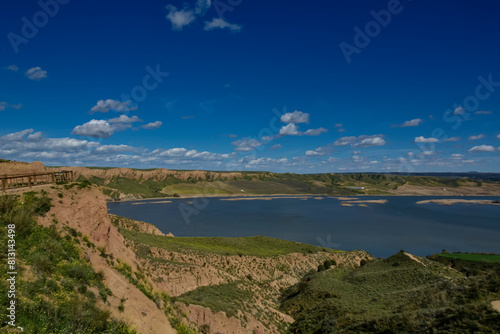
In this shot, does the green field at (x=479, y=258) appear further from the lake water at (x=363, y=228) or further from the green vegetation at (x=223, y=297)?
the green vegetation at (x=223, y=297)

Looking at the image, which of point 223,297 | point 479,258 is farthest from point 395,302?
point 479,258

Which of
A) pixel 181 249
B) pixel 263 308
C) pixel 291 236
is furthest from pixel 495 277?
pixel 291 236

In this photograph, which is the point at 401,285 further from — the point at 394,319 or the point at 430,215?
the point at 430,215

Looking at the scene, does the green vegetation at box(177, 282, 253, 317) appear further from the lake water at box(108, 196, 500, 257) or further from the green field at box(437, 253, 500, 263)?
the lake water at box(108, 196, 500, 257)

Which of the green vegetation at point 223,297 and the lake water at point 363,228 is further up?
the green vegetation at point 223,297

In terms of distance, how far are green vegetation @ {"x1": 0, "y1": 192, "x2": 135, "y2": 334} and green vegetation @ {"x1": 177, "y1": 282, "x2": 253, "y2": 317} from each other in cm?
1400

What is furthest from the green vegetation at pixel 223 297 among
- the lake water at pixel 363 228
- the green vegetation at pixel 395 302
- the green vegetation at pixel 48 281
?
the lake water at pixel 363 228

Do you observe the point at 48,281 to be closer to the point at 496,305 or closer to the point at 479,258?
the point at 496,305

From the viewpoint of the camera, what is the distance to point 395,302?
25.6m

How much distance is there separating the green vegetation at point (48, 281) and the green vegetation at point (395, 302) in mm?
15643

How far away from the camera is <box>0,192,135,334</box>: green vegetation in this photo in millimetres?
7133

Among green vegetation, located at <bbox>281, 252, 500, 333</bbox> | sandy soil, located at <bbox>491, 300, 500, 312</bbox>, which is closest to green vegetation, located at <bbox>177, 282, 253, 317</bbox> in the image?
green vegetation, located at <bbox>281, 252, 500, 333</bbox>

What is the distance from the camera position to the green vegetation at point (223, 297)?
23.4 metres

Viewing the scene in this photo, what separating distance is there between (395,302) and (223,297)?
16554 mm
